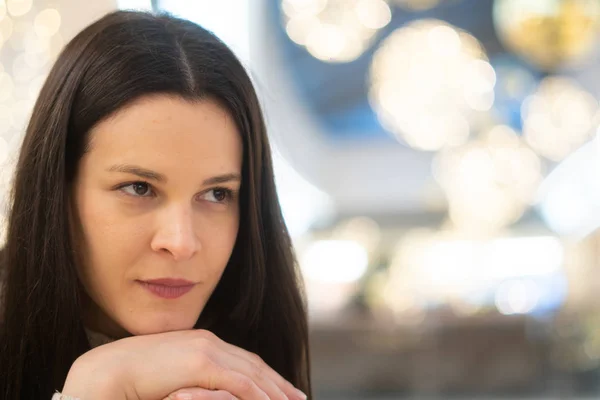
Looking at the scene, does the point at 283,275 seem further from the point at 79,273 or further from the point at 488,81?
the point at 488,81

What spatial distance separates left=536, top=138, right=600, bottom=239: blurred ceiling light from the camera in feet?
20.9

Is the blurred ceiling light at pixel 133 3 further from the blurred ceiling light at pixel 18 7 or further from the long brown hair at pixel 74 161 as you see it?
the long brown hair at pixel 74 161

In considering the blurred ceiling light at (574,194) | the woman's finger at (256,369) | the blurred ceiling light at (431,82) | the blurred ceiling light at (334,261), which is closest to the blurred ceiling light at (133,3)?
the woman's finger at (256,369)

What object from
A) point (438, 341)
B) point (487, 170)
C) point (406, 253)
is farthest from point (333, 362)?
point (406, 253)

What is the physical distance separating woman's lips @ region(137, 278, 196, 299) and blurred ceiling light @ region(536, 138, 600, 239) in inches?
222

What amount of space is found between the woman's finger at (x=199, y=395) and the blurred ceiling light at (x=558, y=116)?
169 inches

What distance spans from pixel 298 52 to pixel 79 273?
6372mm

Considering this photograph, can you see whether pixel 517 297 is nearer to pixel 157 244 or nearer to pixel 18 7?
pixel 18 7

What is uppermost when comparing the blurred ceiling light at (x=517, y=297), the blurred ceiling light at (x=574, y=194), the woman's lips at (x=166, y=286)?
the blurred ceiling light at (x=574, y=194)

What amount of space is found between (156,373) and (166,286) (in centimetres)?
12

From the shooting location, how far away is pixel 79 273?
1.03 metres

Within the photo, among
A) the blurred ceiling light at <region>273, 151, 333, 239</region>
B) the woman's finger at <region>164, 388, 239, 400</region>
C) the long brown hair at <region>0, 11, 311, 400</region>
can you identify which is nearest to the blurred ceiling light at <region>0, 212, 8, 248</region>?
the long brown hair at <region>0, 11, 311, 400</region>

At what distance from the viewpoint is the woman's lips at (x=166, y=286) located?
0.98 meters

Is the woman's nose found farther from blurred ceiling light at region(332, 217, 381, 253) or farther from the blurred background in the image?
blurred ceiling light at region(332, 217, 381, 253)
